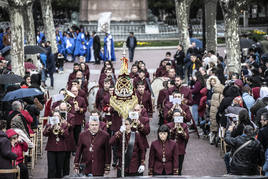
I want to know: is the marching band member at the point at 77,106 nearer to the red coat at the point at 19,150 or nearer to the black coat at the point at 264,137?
the red coat at the point at 19,150

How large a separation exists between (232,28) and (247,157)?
11.6 meters

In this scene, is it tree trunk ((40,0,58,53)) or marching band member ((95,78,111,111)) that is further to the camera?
tree trunk ((40,0,58,53))

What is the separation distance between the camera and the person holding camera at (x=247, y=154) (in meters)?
9.75

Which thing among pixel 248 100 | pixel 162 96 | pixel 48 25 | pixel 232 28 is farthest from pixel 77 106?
pixel 48 25

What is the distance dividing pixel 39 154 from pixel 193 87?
513cm

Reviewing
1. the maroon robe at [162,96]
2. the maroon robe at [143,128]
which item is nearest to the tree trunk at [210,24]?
the maroon robe at [162,96]

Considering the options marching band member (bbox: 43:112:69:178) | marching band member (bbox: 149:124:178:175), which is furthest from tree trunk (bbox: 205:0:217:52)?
marching band member (bbox: 149:124:178:175)

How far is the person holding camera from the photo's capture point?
975 centimetres

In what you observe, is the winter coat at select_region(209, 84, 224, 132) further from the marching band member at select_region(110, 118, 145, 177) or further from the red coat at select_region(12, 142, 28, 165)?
the red coat at select_region(12, 142, 28, 165)

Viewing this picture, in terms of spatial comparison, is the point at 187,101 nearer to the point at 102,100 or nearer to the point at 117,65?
the point at 102,100

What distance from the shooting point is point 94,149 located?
10281 millimetres

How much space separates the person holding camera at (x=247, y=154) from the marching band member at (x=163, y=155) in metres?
→ 1.01

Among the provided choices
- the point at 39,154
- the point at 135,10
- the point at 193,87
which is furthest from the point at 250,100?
the point at 135,10

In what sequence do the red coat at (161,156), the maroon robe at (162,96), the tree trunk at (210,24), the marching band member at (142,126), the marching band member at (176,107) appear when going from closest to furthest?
the red coat at (161,156) < the marching band member at (142,126) < the marching band member at (176,107) < the maroon robe at (162,96) < the tree trunk at (210,24)
